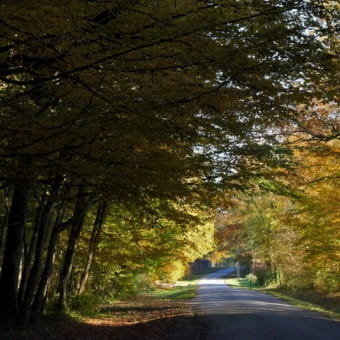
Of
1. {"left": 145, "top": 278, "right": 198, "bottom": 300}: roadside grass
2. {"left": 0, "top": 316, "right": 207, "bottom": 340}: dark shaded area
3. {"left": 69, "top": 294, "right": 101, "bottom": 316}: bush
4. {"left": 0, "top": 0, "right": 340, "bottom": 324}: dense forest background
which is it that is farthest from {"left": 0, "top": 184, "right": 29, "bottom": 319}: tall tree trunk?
{"left": 145, "top": 278, "right": 198, "bottom": 300}: roadside grass

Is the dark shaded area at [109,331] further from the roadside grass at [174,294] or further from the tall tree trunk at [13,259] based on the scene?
the roadside grass at [174,294]

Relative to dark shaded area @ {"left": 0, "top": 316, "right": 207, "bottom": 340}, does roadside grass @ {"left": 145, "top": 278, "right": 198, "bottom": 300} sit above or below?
below

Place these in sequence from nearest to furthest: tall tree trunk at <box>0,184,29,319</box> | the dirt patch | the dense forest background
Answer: the dense forest background
the dirt patch
tall tree trunk at <box>0,184,29,319</box>

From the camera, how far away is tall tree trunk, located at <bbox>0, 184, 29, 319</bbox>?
12789 mm

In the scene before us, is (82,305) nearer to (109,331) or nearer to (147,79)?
(109,331)

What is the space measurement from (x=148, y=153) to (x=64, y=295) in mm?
10867

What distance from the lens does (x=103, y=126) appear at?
268 inches

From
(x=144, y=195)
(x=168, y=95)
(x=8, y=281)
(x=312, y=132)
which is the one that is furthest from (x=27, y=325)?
(x=312, y=132)

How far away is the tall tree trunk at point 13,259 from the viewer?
42.0ft

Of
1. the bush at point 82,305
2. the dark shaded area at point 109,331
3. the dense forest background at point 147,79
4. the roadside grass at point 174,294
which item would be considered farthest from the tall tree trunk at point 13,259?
the roadside grass at point 174,294

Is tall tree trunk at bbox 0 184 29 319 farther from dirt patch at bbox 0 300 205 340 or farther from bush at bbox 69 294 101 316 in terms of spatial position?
bush at bbox 69 294 101 316

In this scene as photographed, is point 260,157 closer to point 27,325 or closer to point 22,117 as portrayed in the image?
point 22,117

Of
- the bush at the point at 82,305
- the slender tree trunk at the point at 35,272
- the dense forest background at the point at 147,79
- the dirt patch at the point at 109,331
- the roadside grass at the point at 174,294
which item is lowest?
the roadside grass at the point at 174,294

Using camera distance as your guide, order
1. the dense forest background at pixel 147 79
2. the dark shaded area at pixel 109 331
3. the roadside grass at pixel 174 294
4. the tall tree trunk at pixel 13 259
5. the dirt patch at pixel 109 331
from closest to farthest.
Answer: the dense forest background at pixel 147 79, the dark shaded area at pixel 109 331, the dirt patch at pixel 109 331, the tall tree trunk at pixel 13 259, the roadside grass at pixel 174 294
